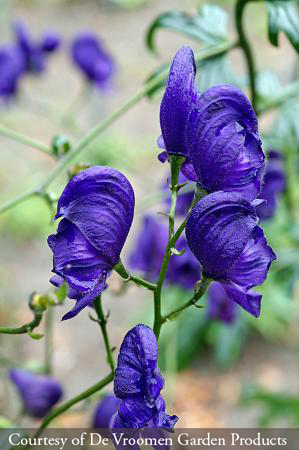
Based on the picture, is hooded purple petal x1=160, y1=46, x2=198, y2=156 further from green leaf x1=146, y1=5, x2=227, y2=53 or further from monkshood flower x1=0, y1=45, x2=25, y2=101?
monkshood flower x1=0, y1=45, x2=25, y2=101

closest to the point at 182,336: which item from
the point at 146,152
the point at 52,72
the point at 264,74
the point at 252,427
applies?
the point at 252,427

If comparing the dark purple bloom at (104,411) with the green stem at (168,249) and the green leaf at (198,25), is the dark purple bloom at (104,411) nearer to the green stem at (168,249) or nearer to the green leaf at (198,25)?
the green stem at (168,249)

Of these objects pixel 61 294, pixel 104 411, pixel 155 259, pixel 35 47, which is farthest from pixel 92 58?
pixel 61 294

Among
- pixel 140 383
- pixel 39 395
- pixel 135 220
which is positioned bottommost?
pixel 140 383

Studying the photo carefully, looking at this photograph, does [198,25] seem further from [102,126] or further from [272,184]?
[272,184]

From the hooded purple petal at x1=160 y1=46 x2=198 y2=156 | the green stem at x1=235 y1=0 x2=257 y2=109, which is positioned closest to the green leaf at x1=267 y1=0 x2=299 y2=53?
the green stem at x1=235 y1=0 x2=257 y2=109

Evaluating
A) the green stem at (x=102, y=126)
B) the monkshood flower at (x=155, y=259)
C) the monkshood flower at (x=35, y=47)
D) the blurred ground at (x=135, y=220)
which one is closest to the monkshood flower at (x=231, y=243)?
the green stem at (x=102, y=126)
